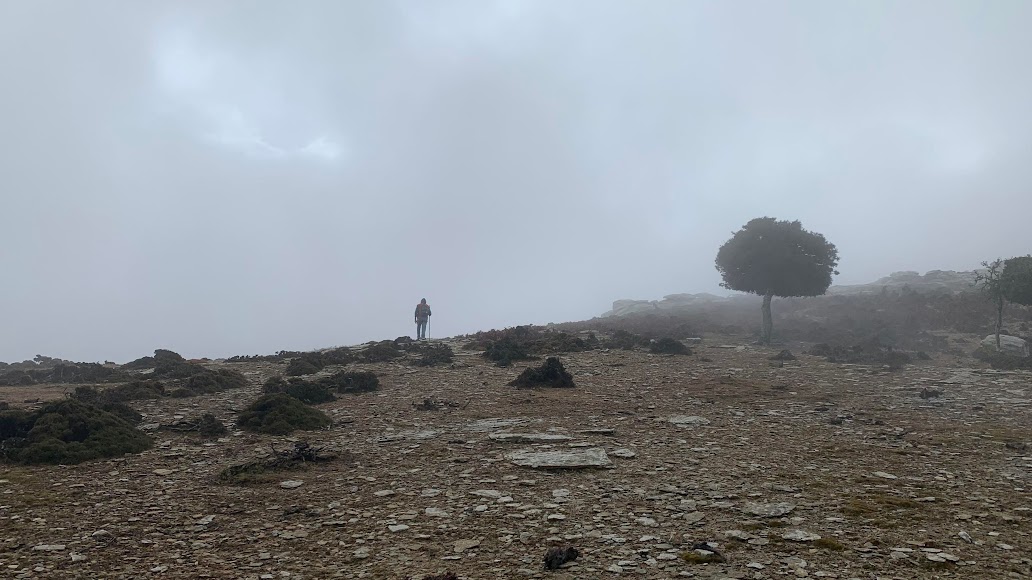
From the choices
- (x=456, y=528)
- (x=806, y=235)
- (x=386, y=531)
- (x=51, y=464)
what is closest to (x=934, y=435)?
(x=456, y=528)

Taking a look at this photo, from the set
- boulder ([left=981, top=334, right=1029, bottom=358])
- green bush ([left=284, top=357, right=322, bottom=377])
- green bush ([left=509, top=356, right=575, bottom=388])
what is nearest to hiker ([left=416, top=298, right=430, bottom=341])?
green bush ([left=284, top=357, right=322, bottom=377])

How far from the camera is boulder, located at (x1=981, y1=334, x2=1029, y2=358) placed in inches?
968

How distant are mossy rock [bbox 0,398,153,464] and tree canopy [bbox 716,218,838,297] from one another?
35.2m

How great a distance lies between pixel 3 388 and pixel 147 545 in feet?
64.0

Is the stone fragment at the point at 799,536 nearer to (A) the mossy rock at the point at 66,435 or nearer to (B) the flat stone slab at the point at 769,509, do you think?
(B) the flat stone slab at the point at 769,509

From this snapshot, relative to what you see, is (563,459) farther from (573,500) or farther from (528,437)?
(573,500)

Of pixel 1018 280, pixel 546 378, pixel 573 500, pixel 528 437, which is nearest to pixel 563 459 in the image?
pixel 528 437

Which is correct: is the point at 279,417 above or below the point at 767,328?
below

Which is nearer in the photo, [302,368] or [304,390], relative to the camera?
[304,390]

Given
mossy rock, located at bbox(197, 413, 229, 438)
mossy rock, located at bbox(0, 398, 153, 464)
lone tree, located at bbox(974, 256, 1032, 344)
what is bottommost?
mossy rock, located at bbox(197, 413, 229, 438)

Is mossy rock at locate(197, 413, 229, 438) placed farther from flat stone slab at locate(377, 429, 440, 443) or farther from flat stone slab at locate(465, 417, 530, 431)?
flat stone slab at locate(465, 417, 530, 431)

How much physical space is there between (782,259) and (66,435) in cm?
3685

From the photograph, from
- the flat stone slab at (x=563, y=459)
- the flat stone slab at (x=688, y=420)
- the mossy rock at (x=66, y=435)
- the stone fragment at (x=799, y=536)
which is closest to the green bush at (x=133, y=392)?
the mossy rock at (x=66, y=435)

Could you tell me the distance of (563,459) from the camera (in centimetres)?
964
